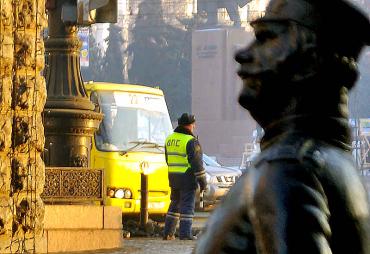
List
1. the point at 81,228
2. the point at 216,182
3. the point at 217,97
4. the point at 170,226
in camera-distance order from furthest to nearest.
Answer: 1. the point at 217,97
2. the point at 216,182
3. the point at 170,226
4. the point at 81,228

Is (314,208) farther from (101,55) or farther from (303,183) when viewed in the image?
(101,55)

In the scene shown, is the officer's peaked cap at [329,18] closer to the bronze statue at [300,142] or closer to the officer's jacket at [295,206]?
the bronze statue at [300,142]

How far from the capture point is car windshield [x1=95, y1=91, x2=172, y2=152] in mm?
25000

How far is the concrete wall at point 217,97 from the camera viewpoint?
7006cm

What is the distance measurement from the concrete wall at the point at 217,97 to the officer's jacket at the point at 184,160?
48.0 m

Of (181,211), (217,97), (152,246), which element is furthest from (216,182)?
(217,97)

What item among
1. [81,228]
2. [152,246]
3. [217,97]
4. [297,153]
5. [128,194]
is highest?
[297,153]

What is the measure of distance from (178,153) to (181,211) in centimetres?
78

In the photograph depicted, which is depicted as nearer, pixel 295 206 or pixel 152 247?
pixel 295 206

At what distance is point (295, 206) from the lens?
2.65 metres

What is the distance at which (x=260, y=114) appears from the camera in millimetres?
2838

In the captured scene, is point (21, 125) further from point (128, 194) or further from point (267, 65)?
point (267, 65)

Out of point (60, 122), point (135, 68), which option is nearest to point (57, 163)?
point (60, 122)

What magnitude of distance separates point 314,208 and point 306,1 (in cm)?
42
